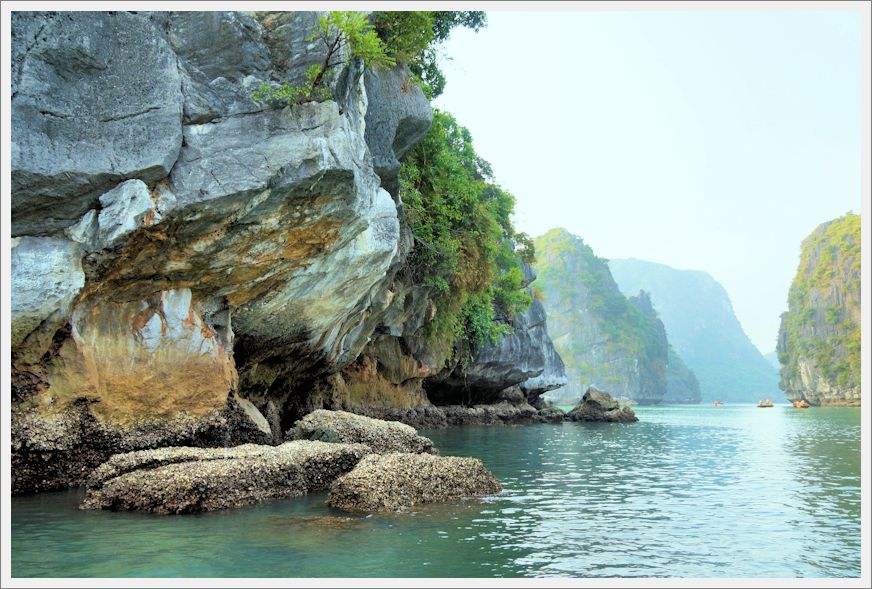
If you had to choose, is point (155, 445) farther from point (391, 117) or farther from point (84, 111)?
point (391, 117)

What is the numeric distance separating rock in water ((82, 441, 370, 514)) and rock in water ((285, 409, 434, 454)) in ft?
7.11

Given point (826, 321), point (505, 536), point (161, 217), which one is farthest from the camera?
point (826, 321)

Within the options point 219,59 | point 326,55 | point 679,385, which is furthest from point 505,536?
point 679,385

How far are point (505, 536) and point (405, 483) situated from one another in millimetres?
2255

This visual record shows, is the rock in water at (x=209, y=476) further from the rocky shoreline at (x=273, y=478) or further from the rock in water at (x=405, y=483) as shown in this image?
the rock in water at (x=405, y=483)

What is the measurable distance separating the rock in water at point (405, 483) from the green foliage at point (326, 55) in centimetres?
629

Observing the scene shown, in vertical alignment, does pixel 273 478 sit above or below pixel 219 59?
below

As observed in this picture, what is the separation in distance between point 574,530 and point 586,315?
12063 centimetres

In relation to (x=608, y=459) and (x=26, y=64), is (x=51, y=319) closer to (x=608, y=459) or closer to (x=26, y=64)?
(x=26, y=64)

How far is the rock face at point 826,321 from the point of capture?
84.0 m

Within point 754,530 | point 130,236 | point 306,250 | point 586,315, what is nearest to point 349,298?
point 306,250

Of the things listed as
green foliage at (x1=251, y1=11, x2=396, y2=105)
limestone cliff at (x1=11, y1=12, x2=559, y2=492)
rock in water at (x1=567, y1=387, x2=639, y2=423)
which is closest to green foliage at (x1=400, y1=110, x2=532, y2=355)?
limestone cliff at (x1=11, y1=12, x2=559, y2=492)

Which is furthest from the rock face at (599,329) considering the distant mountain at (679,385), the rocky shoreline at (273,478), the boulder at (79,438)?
the rocky shoreline at (273,478)

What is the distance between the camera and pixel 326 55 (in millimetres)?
12984
